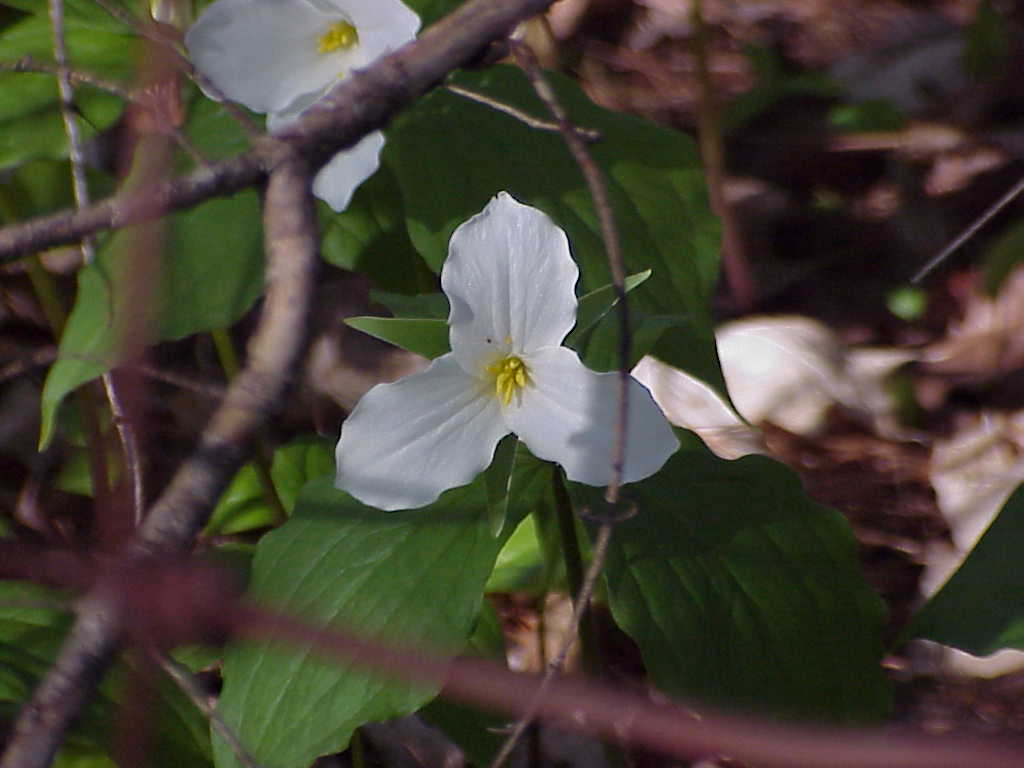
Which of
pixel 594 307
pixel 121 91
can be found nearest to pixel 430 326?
pixel 594 307

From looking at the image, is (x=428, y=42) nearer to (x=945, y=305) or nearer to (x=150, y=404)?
(x=150, y=404)

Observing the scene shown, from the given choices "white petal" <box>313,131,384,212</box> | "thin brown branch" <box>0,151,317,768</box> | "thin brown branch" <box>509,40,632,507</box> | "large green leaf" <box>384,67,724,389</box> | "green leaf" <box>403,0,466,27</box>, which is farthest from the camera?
"green leaf" <box>403,0,466,27</box>

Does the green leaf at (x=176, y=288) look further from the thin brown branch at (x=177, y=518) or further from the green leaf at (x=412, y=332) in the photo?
the thin brown branch at (x=177, y=518)

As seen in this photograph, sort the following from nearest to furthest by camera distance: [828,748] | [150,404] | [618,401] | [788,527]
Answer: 1. [828,748]
2. [618,401]
3. [788,527]
4. [150,404]

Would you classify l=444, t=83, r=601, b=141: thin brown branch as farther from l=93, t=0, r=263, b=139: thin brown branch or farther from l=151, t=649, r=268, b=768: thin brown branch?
l=151, t=649, r=268, b=768: thin brown branch

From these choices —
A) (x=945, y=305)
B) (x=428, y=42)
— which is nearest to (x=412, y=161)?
(x=428, y=42)

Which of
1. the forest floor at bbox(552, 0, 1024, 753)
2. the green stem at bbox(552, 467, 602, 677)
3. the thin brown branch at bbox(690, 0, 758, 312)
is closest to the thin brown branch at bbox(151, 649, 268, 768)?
the green stem at bbox(552, 467, 602, 677)
